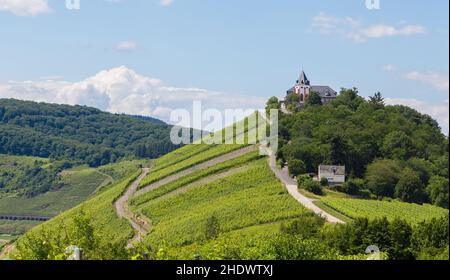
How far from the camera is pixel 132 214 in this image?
231 feet

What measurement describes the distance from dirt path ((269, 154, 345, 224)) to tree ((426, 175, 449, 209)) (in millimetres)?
12222

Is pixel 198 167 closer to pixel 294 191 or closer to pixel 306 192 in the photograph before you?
pixel 294 191

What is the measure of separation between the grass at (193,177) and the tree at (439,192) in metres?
19.6

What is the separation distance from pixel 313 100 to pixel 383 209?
39158mm

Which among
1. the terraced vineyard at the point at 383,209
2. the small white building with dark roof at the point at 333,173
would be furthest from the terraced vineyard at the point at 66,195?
the terraced vineyard at the point at 383,209

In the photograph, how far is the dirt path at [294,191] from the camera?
52141mm

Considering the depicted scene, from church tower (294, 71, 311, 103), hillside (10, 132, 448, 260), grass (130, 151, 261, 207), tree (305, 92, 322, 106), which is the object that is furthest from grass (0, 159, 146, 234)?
grass (130, 151, 261, 207)


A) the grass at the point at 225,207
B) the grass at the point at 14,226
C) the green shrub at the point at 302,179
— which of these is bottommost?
the grass at the point at 14,226

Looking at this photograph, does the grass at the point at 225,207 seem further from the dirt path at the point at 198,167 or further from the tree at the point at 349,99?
the tree at the point at 349,99

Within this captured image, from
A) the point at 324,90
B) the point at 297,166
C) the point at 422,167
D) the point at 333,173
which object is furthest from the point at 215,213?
the point at 324,90

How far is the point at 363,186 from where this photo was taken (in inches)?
2544

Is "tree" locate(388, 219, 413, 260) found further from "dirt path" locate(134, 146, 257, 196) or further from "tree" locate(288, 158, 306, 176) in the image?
"dirt path" locate(134, 146, 257, 196)
